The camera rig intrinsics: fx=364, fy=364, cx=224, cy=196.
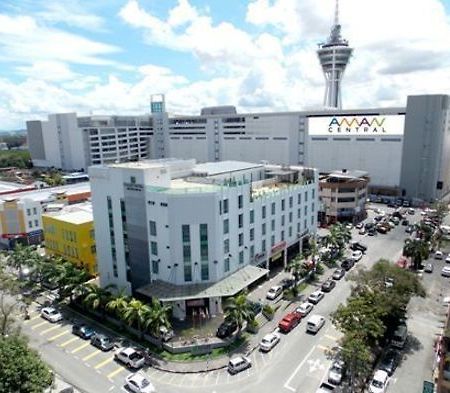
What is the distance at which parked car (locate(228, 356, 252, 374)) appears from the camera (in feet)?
127

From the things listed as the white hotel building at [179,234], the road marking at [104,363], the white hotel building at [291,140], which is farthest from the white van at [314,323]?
the white hotel building at [291,140]

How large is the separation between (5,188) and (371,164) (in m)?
120

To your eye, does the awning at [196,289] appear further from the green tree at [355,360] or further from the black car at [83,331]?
the green tree at [355,360]

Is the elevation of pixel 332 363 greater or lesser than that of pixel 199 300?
lesser

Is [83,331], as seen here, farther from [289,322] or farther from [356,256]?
[356,256]

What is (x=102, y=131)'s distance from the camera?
177125 mm

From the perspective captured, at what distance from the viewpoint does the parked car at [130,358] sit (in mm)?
39716

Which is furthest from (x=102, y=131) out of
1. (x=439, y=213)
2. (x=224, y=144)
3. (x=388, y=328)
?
(x=388, y=328)

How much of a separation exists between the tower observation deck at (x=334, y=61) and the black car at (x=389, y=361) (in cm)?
16508

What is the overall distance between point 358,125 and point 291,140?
27144 mm

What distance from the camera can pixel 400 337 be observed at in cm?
4256

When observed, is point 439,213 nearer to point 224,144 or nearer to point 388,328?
point 388,328

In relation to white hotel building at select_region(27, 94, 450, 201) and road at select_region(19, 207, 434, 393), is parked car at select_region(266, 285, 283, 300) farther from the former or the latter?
white hotel building at select_region(27, 94, 450, 201)

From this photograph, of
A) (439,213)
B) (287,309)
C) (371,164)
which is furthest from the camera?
(371,164)
